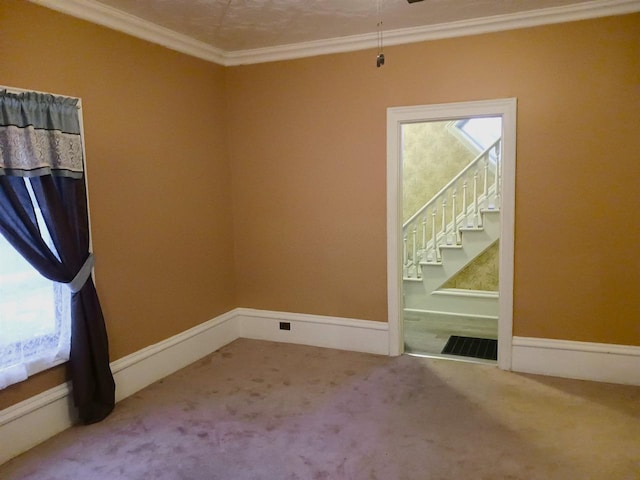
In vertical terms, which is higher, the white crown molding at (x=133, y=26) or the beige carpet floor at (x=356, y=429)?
the white crown molding at (x=133, y=26)

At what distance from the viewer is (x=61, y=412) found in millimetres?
2844

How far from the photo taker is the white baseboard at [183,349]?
8.68 ft

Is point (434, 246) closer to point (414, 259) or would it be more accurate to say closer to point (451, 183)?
point (414, 259)

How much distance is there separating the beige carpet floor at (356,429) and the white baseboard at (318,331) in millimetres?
315

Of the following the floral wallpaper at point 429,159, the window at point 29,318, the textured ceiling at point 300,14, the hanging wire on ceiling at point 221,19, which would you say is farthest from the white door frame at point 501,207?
the window at point 29,318

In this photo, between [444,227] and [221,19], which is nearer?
[221,19]

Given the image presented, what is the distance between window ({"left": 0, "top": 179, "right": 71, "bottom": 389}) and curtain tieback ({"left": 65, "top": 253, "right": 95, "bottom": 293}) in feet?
0.24

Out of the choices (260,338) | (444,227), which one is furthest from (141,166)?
(444,227)

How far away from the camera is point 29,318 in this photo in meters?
2.69

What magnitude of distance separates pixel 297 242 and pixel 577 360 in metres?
2.35

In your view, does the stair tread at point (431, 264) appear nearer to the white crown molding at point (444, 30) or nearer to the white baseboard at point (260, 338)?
the white baseboard at point (260, 338)

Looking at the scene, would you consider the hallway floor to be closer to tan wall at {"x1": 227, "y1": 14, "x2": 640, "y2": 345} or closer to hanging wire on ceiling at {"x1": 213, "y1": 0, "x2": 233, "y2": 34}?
tan wall at {"x1": 227, "y1": 14, "x2": 640, "y2": 345}

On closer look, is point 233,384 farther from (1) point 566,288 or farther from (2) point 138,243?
(1) point 566,288

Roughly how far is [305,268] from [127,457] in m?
2.08
